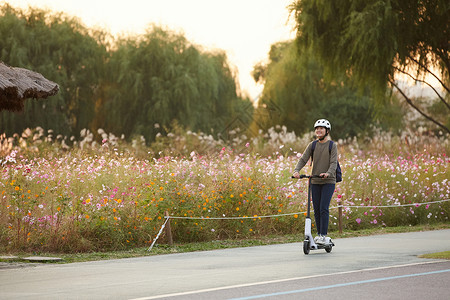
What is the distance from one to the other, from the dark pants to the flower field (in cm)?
271

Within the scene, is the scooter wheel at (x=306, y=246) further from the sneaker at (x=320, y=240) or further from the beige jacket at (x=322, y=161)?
the beige jacket at (x=322, y=161)

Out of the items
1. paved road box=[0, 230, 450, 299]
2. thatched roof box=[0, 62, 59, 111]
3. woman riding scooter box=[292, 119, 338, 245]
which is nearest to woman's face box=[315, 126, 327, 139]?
woman riding scooter box=[292, 119, 338, 245]

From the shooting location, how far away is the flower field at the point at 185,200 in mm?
14688

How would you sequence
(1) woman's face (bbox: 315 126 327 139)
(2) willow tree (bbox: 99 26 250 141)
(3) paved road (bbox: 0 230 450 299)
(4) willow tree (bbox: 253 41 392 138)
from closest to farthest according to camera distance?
(3) paved road (bbox: 0 230 450 299) < (1) woman's face (bbox: 315 126 327 139) < (2) willow tree (bbox: 99 26 250 141) < (4) willow tree (bbox: 253 41 392 138)

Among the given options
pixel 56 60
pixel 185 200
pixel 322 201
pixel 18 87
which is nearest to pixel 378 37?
pixel 185 200

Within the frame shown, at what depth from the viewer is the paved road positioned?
9047 millimetres

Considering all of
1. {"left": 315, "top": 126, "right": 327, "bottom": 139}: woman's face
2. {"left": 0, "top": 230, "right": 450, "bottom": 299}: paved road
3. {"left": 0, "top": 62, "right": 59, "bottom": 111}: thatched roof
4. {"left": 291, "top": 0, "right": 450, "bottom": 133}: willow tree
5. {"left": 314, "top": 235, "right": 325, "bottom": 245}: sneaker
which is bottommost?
{"left": 0, "top": 230, "right": 450, "bottom": 299}: paved road

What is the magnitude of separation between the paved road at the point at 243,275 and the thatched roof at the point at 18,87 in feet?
9.29

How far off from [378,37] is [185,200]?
12569 millimetres

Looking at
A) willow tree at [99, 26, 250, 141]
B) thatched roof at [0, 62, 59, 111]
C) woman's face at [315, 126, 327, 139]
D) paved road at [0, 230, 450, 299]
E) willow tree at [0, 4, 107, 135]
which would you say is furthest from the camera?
willow tree at [99, 26, 250, 141]

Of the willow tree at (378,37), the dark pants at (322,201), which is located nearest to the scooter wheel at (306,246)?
the dark pants at (322,201)

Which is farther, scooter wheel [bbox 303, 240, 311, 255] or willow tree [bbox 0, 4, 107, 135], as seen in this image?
willow tree [bbox 0, 4, 107, 135]

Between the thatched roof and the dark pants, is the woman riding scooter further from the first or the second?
the thatched roof

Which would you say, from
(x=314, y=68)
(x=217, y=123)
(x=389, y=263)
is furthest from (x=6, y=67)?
(x=314, y=68)
